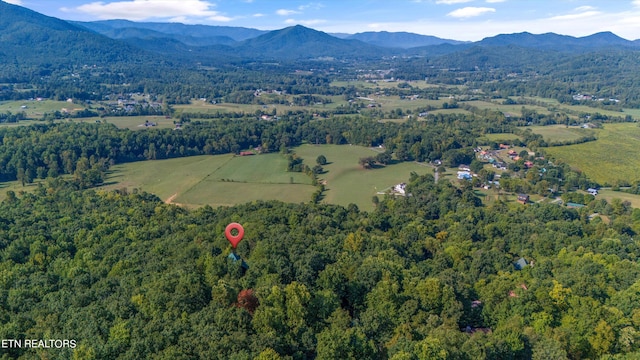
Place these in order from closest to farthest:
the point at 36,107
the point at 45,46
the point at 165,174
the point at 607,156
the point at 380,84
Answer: the point at 165,174
the point at 607,156
the point at 36,107
the point at 380,84
the point at 45,46

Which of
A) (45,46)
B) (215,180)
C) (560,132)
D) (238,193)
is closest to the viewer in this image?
(238,193)

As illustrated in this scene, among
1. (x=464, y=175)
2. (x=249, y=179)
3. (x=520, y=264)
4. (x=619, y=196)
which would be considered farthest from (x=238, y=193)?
(x=619, y=196)

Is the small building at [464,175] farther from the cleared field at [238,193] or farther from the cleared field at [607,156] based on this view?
the cleared field at [238,193]

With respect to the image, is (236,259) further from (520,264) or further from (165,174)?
(165,174)

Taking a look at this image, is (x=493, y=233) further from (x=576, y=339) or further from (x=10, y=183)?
(x=10, y=183)

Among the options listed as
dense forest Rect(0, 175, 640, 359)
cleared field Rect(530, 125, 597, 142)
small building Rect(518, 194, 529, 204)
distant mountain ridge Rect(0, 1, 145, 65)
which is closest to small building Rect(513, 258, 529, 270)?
dense forest Rect(0, 175, 640, 359)

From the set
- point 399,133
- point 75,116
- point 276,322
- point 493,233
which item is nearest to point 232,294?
point 276,322

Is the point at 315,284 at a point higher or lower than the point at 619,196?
higher

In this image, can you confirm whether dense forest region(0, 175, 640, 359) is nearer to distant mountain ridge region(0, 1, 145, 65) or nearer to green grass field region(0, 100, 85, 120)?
green grass field region(0, 100, 85, 120)
